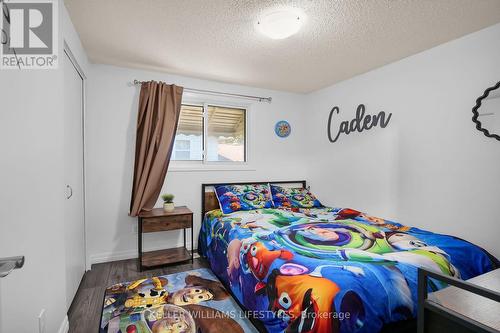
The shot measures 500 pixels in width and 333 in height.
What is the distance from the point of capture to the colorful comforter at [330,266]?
4.38 ft

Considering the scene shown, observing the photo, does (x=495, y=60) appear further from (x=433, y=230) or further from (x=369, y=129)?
(x=433, y=230)

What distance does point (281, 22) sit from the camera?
74.5 inches

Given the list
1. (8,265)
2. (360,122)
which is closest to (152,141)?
(8,265)

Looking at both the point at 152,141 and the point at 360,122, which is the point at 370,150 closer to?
the point at 360,122

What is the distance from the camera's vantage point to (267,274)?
1.70 meters

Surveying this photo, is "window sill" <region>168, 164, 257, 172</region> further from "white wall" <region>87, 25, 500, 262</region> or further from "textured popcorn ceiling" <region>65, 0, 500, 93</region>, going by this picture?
"textured popcorn ceiling" <region>65, 0, 500, 93</region>

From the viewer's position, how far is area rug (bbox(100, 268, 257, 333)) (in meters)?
1.85

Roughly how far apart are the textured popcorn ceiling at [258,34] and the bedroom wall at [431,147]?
7.7 inches

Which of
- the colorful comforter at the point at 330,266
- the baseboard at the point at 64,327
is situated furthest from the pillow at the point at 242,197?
the baseboard at the point at 64,327

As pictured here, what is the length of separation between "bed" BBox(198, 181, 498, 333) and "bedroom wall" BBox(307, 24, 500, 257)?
0.30 meters

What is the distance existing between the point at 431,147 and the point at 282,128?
2047 mm

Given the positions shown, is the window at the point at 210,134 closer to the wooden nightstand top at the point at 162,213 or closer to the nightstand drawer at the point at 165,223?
the wooden nightstand top at the point at 162,213

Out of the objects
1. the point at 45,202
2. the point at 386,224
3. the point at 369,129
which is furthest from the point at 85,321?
the point at 369,129

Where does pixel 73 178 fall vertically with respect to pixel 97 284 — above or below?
above
